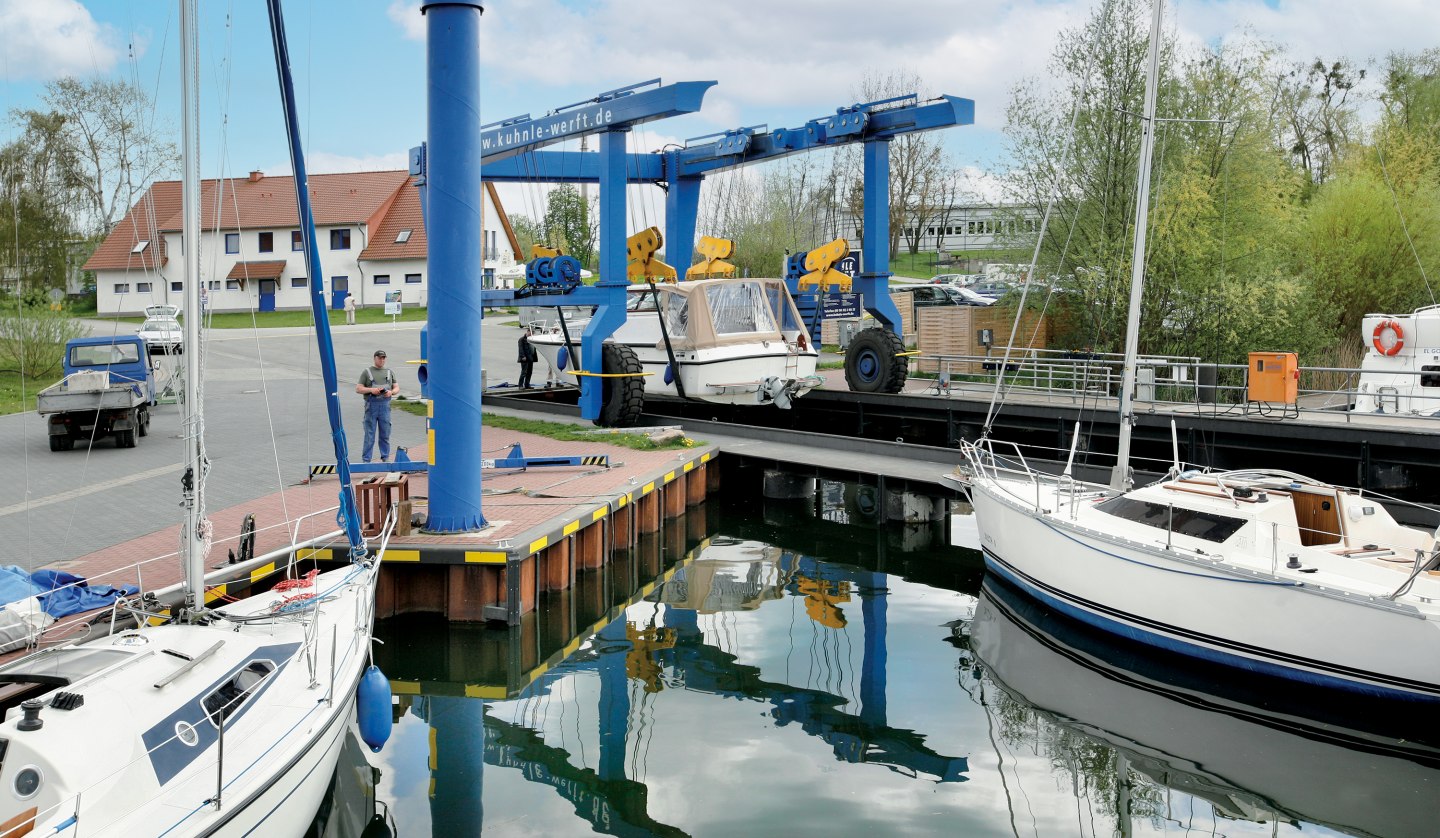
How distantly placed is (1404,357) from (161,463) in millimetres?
19833

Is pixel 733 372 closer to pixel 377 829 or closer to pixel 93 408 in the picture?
pixel 93 408

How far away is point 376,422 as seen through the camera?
16.4 metres

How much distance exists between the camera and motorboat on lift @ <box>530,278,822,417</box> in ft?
66.6

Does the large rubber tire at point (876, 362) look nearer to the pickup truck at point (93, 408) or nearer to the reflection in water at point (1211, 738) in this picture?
the reflection in water at point (1211, 738)

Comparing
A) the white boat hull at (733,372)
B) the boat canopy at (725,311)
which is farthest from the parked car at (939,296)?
the white boat hull at (733,372)

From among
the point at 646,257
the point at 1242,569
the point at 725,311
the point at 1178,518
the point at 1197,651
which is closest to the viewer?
the point at 1242,569

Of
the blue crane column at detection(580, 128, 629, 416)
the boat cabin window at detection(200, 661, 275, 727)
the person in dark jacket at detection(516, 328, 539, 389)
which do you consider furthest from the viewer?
the person in dark jacket at detection(516, 328, 539, 389)

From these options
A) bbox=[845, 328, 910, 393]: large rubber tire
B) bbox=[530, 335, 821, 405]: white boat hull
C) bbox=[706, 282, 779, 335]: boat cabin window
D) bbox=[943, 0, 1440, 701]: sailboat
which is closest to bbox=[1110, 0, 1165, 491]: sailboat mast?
bbox=[943, 0, 1440, 701]: sailboat

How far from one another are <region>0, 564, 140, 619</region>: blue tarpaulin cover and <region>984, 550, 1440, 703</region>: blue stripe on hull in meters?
9.24

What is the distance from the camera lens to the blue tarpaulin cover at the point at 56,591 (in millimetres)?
8727

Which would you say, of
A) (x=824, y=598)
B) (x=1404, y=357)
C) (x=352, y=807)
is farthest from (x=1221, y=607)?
(x=1404, y=357)

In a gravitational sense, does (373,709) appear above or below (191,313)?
below

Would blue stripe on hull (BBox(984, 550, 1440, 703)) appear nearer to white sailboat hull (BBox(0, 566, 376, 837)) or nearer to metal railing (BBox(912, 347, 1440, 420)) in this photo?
metal railing (BBox(912, 347, 1440, 420))

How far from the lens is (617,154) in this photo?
799 inches
